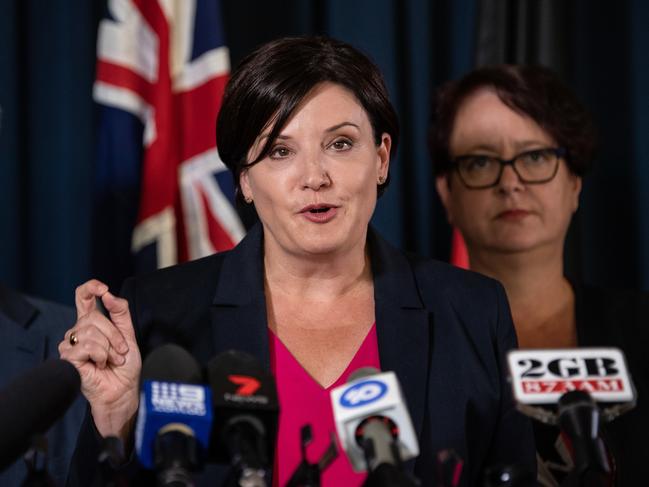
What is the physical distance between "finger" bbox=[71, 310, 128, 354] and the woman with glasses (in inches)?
46.3

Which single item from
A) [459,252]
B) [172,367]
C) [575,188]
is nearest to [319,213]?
[172,367]

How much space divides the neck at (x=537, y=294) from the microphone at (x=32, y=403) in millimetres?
1467

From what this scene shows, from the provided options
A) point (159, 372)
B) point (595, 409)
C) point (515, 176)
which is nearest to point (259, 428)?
point (159, 372)

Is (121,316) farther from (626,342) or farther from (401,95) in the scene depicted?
(401,95)

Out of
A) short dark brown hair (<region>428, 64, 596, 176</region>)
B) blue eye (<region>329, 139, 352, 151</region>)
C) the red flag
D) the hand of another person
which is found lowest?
the hand of another person

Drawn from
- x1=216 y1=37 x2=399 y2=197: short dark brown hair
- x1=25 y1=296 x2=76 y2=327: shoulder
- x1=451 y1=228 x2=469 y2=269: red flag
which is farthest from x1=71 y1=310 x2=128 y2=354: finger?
x1=451 y1=228 x2=469 y2=269: red flag

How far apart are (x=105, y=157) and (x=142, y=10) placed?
0.41 metres

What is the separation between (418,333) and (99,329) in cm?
57

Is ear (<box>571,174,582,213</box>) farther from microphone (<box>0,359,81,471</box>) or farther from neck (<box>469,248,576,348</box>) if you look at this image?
microphone (<box>0,359,81,471</box>)

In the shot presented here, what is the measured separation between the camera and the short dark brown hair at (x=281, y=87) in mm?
1916

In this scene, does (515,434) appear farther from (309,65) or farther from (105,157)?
(105,157)

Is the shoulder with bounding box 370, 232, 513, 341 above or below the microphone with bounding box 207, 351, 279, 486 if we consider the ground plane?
above

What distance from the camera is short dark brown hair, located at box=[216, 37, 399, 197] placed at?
1916 millimetres

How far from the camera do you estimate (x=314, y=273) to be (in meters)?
2.04
